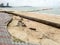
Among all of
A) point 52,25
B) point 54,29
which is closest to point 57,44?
point 54,29

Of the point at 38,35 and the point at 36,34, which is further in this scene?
the point at 36,34

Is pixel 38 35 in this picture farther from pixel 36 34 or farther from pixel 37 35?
pixel 36 34

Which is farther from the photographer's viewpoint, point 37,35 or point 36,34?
point 36,34

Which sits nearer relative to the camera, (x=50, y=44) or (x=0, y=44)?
(x=0, y=44)

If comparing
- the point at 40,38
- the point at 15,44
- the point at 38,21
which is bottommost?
the point at 38,21

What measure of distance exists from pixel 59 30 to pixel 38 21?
99.7 inches

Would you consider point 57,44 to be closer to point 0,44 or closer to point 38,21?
point 0,44

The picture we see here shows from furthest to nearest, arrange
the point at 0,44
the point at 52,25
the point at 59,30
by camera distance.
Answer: the point at 52,25 → the point at 59,30 → the point at 0,44

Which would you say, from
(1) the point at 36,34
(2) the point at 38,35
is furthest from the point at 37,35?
(1) the point at 36,34

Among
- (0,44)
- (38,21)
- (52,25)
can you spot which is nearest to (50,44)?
(0,44)

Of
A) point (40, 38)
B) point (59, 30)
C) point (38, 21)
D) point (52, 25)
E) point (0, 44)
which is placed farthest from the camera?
point (38, 21)

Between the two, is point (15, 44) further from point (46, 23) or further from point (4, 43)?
point (46, 23)

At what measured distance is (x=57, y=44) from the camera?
437 cm

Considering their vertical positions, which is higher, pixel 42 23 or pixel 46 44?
pixel 46 44
